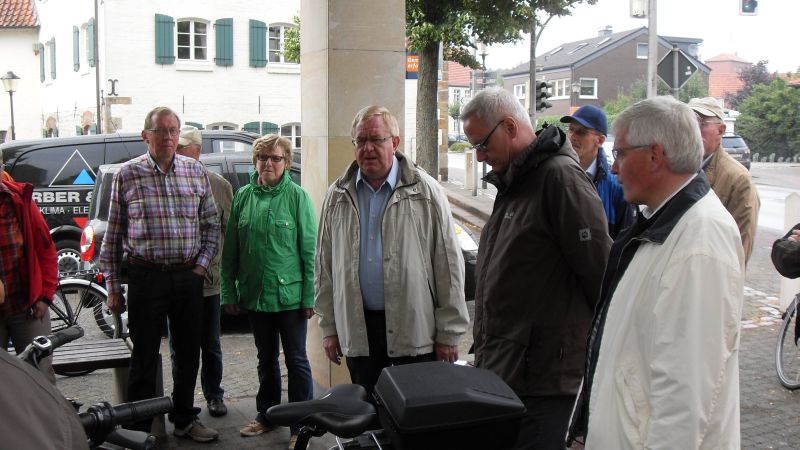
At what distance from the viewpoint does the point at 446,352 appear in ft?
13.4

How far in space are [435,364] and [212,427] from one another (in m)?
3.54

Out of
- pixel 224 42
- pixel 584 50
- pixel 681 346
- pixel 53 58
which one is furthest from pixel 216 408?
pixel 584 50

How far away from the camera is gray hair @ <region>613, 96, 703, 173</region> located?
2461 millimetres

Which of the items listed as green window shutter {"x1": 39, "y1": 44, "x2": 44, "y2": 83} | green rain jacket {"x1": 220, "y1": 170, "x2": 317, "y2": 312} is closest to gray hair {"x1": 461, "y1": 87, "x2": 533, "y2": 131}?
green rain jacket {"x1": 220, "y1": 170, "x2": 317, "y2": 312}

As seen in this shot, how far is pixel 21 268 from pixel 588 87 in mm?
70688

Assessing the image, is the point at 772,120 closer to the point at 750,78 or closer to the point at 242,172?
the point at 750,78

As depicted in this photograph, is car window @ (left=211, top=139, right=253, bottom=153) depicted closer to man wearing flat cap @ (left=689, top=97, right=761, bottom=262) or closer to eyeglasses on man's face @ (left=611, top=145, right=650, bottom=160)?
man wearing flat cap @ (left=689, top=97, right=761, bottom=262)

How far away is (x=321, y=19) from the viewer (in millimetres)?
6047

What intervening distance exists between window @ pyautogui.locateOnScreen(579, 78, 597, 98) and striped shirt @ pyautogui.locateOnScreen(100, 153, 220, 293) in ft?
227

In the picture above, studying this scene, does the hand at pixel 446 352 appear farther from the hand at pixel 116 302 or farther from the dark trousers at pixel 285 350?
the hand at pixel 116 302

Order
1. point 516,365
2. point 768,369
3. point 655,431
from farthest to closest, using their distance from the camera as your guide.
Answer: point 768,369 < point 516,365 < point 655,431

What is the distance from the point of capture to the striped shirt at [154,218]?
4.92m

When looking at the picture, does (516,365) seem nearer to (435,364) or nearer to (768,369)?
(435,364)

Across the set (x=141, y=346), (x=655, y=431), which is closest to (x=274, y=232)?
(x=141, y=346)
